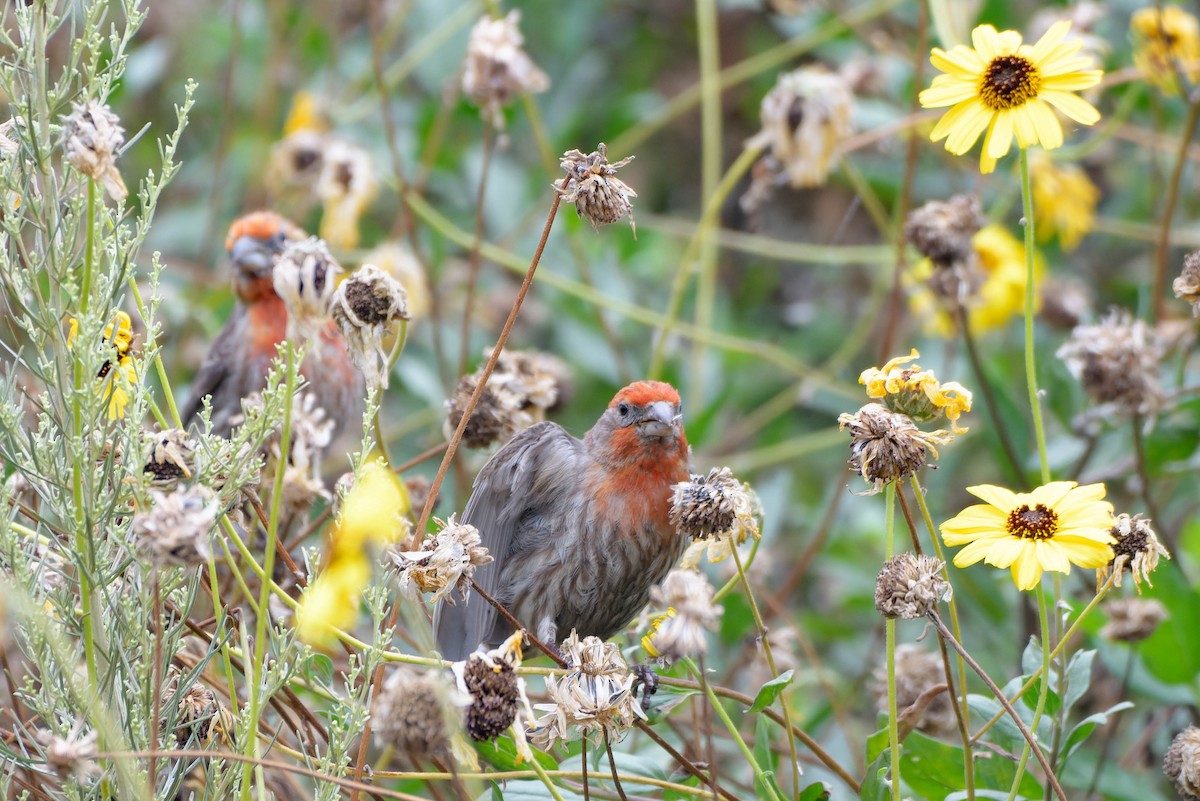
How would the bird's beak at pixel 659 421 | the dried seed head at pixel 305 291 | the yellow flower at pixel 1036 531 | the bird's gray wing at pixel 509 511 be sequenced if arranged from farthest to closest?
the bird's beak at pixel 659 421
the bird's gray wing at pixel 509 511
the yellow flower at pixel 1036 531
the dried seed head at pixel 305 291

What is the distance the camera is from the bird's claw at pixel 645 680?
272 centimetres

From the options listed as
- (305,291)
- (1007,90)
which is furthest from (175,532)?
(1007,90)

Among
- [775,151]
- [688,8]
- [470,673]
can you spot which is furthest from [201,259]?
[470,673]

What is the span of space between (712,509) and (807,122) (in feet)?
7.68

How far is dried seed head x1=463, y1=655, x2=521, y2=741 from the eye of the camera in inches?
83.0

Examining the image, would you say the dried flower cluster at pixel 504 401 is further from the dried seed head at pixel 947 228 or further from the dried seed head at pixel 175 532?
the dried seed head at pixel 175 532

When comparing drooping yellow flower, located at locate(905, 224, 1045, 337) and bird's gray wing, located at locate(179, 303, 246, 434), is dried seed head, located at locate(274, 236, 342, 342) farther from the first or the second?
drooping yellow flower, located at locate(905, 224, 1045, 337)

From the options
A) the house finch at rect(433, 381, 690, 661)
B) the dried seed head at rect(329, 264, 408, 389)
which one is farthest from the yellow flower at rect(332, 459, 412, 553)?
the house finch at rect(433, 381, 690, 661)

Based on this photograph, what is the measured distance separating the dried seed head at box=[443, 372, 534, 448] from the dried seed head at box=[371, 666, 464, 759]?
4.84 feet

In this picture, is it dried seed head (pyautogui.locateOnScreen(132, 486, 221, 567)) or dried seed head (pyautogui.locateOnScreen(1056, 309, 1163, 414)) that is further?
dried seed head (pyautogui.locateOnScreen(1056, 309, 1163, 414))

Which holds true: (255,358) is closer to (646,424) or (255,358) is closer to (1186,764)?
(646,424)

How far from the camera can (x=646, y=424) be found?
3566 mm

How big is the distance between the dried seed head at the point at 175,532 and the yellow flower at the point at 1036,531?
1.22m

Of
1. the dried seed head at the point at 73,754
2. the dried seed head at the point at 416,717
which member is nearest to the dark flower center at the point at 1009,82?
the dried seed head at the point at 416,717
